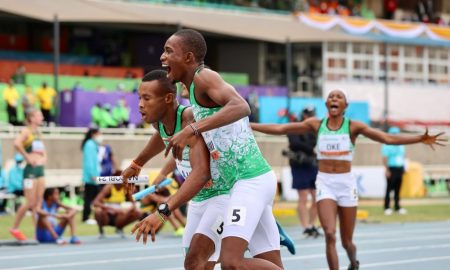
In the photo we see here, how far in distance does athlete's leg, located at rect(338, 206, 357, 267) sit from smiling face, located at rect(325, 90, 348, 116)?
3.27 ft

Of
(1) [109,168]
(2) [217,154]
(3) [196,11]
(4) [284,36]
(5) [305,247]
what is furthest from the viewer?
(3) [196,11]

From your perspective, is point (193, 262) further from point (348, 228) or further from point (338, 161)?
point (338, 161)

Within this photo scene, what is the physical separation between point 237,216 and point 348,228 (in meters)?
4.50

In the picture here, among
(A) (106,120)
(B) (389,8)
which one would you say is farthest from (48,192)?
(B) (389,8)

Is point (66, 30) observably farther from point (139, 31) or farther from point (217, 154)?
point (217, 154)

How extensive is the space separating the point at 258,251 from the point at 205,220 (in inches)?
16.8

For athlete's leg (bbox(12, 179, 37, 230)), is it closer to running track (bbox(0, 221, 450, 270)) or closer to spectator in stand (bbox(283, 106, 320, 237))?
running track (bbox(0, 221, 450, 270))

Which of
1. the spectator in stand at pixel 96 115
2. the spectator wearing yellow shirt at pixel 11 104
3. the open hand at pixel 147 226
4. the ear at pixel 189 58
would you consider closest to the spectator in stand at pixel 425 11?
the spectator in stand at pixel 96 115

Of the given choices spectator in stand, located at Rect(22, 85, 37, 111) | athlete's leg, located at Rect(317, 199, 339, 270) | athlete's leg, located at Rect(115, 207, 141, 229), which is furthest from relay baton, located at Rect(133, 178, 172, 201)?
spectator in stand, located at Rect(22, 85, 37, 111)

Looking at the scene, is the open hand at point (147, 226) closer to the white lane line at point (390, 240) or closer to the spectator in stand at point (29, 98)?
the white lane line at point (390, 240)

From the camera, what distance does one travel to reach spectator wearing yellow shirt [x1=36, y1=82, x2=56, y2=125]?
92.2ft

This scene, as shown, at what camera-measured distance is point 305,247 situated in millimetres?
15898

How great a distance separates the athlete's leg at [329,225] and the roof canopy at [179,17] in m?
16.2

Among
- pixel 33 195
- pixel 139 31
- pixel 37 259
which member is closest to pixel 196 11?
pixel 139 31
